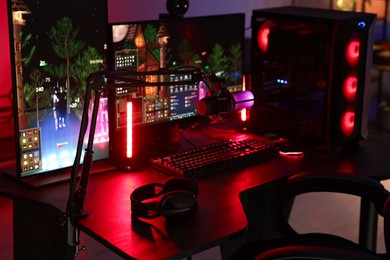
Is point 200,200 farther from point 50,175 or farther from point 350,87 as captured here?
point 350,87

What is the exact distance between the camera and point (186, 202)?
1706 millimetres

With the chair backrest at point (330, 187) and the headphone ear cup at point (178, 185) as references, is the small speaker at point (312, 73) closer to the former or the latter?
the chair backrest at point (330, 187)

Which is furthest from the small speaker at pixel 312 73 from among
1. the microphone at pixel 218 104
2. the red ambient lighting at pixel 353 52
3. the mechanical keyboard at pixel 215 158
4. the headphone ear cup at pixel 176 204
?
the headphone ear cup at pixel 176 204

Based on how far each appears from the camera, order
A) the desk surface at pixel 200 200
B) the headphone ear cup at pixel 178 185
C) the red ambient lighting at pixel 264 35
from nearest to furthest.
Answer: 1. the desk surface at pixel 200 200
2. the headphone ear cup at pixel 178 185
3. the red ambient lighting at pixel 264 35

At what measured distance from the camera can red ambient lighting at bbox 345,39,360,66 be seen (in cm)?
233

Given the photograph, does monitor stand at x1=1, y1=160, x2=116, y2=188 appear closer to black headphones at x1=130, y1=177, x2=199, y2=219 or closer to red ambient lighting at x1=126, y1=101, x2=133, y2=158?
red ambient lighting at x1=126, y1=101, x2=133, y2=158

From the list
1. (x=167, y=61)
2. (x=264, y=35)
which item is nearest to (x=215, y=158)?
(x=167, y=61)

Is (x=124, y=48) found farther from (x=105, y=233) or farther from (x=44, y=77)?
(x=105, y=233)

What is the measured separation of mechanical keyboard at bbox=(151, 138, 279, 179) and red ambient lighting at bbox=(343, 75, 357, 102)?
0.34m

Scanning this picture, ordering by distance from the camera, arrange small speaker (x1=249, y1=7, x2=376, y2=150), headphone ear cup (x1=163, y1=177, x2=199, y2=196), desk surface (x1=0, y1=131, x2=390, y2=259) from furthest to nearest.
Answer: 1. small speaker (x1=249, y1=7, x2=376, y2=150)
2. headphone ear cup (x1=163, y1=177, x2=199, y2=196)
3. desk surface (x1=0, y1=131, x2=390, y2=259)

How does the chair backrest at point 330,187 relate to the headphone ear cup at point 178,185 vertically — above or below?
below

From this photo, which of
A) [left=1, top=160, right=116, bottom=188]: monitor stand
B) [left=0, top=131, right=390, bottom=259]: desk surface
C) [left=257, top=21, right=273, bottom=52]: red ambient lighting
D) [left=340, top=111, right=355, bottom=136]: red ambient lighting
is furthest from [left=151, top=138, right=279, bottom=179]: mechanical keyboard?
[left=257, top=21, right=273, bottom=52]: red ambient lighting

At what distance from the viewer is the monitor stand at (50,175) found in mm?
1999

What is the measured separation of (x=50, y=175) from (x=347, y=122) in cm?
110
